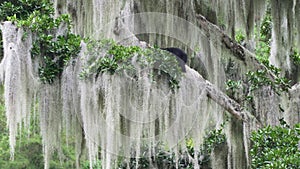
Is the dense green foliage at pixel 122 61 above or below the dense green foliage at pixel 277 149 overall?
above

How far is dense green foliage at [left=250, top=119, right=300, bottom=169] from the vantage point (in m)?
4.32

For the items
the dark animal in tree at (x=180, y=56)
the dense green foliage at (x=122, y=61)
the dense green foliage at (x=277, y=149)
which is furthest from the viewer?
the dark animal in tree at (x=180, y=56)

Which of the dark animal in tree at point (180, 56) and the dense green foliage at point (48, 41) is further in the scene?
the dark animal in tree at point (180, 56)

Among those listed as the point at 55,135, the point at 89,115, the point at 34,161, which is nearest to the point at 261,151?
A: the point at 89,115

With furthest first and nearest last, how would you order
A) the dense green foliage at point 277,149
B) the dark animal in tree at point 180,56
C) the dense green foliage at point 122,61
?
the dark animal in tree at point 180,56 < the dense green foliage at point 122,61 < the dense green foliage at point 277,149

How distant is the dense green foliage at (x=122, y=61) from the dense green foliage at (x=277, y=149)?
961 millimetres

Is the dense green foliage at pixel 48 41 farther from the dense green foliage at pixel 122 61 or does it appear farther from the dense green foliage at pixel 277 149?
the dense green foliage at pixel 277 149

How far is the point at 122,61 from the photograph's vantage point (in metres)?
5.03

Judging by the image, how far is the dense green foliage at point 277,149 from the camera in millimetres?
4324

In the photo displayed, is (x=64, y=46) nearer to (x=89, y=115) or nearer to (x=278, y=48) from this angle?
(x=89, y=115)

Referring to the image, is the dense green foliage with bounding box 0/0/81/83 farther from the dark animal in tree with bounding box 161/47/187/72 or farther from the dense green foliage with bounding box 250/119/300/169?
the dense green foliage with bounding box 250/119/300/169

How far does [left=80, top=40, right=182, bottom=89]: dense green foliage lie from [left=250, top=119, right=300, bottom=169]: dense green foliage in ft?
3.15

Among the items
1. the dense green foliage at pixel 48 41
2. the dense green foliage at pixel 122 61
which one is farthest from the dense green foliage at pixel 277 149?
the dense green foliage at pixel 48 41

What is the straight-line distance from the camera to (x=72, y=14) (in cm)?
622
